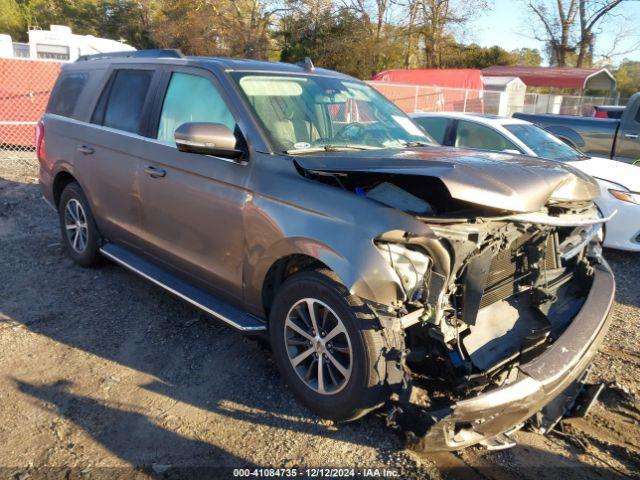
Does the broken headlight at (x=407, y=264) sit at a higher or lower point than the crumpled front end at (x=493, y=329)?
higher

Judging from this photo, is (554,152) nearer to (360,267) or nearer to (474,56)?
(360,267)

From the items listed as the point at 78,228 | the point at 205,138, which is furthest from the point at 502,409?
the point at 78,228

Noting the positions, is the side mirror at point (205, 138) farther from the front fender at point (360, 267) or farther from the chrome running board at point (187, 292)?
the chrome running board at point (187, 292)

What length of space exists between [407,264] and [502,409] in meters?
0.81

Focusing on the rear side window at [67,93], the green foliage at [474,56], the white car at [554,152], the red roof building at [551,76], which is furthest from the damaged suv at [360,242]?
the green foliage at [474,56]

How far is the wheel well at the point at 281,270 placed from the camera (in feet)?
9.82

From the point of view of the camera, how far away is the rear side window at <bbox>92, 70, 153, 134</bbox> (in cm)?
427

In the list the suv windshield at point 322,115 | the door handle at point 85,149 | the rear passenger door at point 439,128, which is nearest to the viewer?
the suv windshield at point 322,115

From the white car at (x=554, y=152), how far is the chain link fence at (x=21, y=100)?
8282 mm

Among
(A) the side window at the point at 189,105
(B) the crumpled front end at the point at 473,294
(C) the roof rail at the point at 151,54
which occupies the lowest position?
(B) the crumpled front end at the point at 473,294

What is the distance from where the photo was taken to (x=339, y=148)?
138 inches

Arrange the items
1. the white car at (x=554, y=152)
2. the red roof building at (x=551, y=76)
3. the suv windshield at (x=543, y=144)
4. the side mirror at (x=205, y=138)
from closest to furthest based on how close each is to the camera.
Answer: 1. the side mirror at (x=205, y=138)
2. the white car at (x=554, y=152)
3. the suv windshield at (x=543, y=144)
4. the red roof building at (x=551, y=76)

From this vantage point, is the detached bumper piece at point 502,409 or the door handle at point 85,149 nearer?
the detached bumper piece at point 502,409

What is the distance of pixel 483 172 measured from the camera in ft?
8.93
